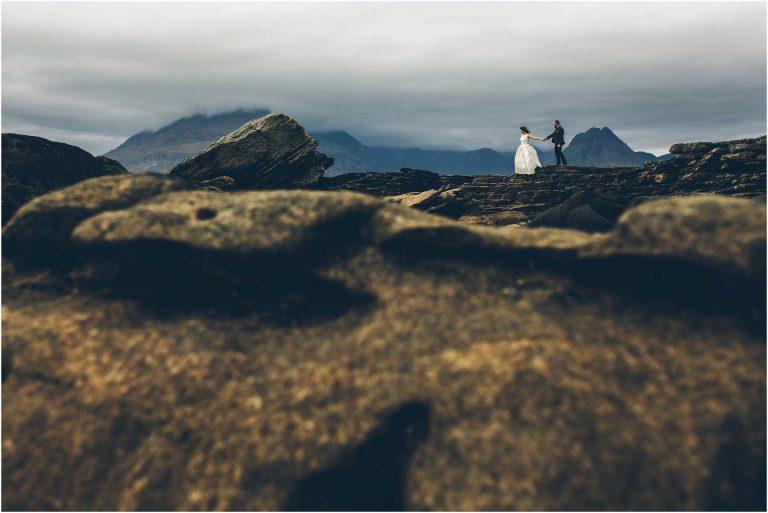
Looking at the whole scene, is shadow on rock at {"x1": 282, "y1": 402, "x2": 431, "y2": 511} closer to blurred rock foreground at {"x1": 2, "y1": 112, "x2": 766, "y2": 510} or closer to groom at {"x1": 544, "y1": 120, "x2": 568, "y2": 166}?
blurred rock foreground at {"x1": 2, "y1": 112, "x2": 766, "y2": 510}

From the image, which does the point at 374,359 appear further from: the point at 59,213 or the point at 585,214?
the point at 585,214

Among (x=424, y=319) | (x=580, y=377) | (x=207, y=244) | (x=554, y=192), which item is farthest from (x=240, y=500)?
(x=554, y=192)

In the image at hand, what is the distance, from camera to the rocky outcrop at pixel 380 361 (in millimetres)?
9445

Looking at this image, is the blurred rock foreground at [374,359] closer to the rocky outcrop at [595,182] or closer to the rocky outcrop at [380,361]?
the rocky outcrop at [380,361]

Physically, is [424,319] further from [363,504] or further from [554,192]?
[554,192]

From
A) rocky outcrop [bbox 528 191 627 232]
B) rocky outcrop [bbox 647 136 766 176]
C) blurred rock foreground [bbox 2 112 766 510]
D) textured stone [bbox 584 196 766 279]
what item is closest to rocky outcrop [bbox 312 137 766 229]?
rocky outcrop [bbox 647 136 766 176]

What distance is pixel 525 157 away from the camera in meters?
44.6

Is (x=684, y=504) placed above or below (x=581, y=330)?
below

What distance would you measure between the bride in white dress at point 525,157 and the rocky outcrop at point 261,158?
20209mm

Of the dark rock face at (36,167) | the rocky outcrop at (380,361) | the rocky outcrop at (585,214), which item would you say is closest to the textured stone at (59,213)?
the rocky outcrop at (380,361)

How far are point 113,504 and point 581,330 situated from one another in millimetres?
10911

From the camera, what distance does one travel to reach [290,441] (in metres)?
10.1

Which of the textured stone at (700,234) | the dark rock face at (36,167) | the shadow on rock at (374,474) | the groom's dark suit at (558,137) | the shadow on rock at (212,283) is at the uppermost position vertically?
the groom's dark suit at (558,137)

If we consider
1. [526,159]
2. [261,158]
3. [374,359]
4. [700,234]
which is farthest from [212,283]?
[526,159]
